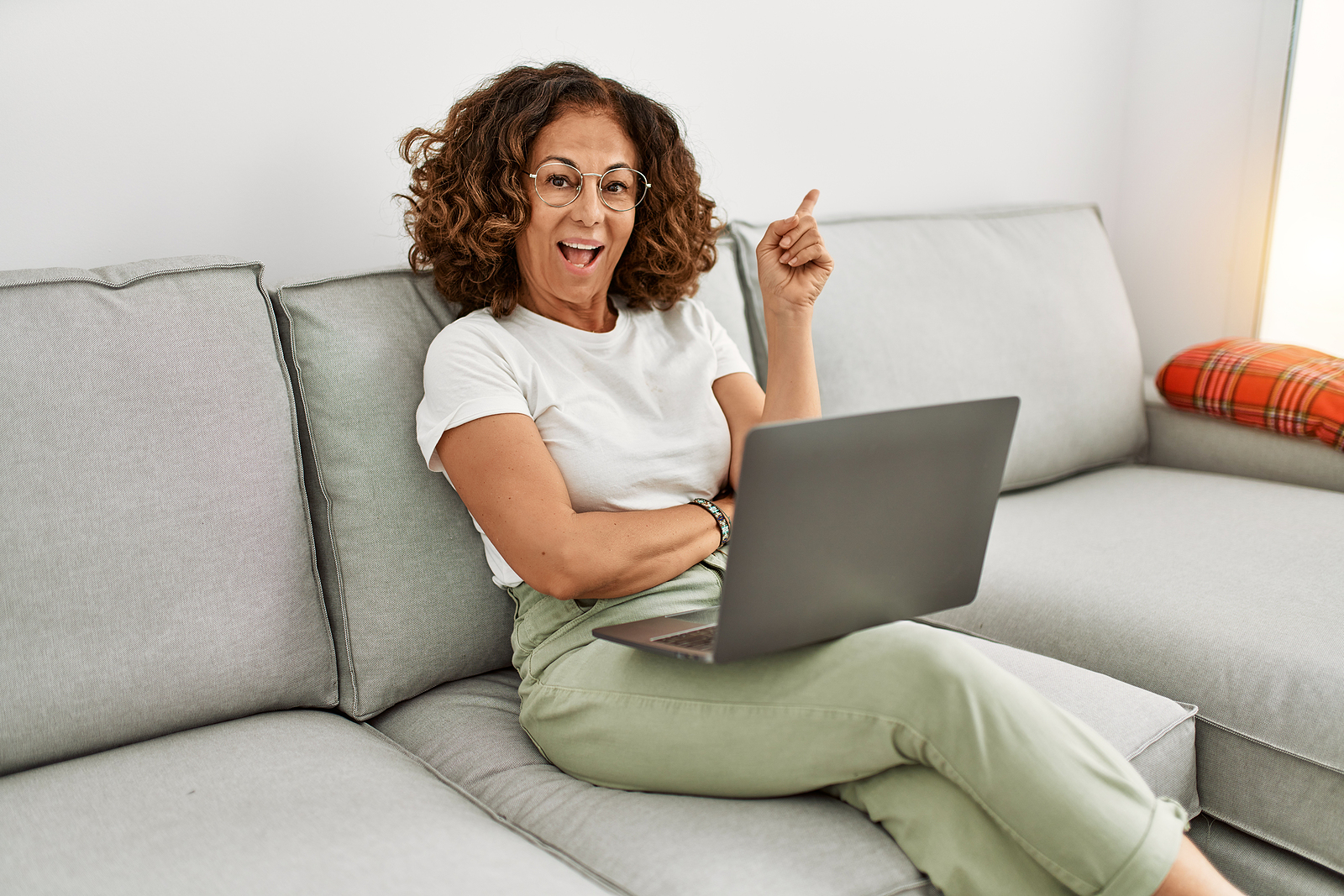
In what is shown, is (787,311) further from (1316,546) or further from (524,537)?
(1316,546)

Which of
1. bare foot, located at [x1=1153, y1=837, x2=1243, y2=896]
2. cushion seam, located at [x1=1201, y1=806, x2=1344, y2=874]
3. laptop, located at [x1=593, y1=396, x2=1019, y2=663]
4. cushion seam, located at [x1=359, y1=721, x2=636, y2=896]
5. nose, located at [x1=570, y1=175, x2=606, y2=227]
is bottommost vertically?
cushion seam, located at [x1=1201, y1=806, x2=1344, y2=874]

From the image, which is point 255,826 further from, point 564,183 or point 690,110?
point 690,110

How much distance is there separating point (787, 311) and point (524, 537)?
1.82ft

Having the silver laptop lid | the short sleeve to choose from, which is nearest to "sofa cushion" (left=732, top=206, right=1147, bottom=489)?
the short sleeve

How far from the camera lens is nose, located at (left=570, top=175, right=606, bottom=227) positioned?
1.37 meters

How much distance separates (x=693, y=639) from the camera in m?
1.09

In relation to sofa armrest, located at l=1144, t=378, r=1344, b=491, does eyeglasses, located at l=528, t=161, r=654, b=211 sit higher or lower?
higher

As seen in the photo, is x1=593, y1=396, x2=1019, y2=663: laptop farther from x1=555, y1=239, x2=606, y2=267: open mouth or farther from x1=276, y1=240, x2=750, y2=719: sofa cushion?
x1=555, y1=239, x2=606, y2=267: open mouth

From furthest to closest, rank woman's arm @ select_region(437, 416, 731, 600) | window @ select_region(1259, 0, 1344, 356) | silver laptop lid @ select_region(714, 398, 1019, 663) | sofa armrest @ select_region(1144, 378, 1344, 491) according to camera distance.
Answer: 1. window @ select_region(1259, 0, 1344, 356)
2. sofa armrest @ select_region(1144, 378, 1344, 491)
3. woman's arm @ select_region(437, 416, 731, 600)
4. silver laptop lid @ select_region(714, 398, 1019, 663)

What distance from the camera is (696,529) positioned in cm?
129

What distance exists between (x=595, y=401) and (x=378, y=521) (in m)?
0.33

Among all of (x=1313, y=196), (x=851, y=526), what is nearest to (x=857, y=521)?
(x=851, y=526)

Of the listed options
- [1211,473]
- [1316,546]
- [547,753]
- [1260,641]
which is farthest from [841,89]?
[547,753]

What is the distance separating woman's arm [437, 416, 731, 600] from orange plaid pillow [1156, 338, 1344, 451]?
1443 millimetres
